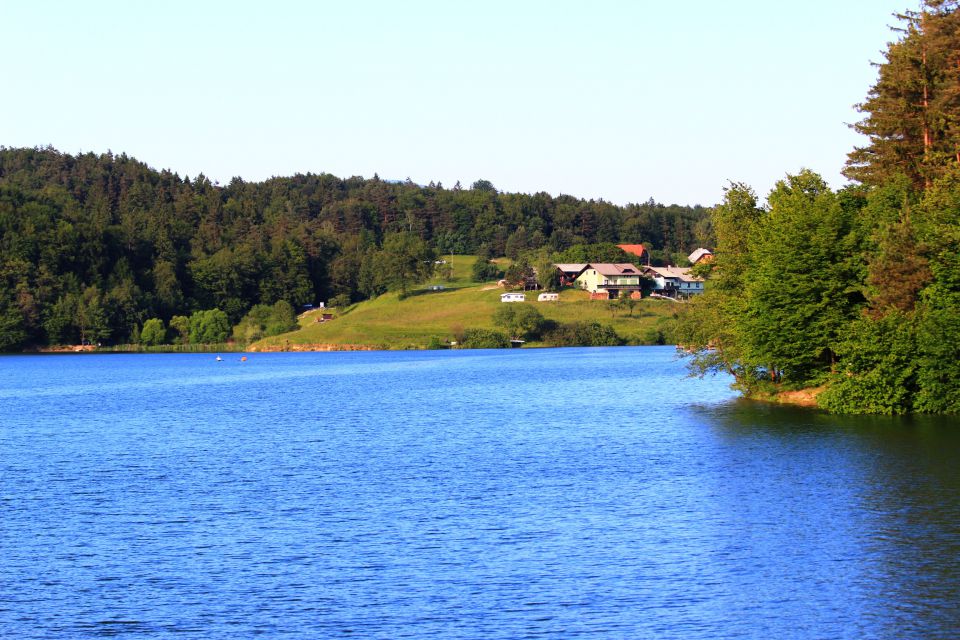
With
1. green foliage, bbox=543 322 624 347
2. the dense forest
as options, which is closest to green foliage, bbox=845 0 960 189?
the dense forest

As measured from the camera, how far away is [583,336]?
194250mm

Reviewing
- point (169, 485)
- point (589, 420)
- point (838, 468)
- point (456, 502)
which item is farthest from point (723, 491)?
point (589, 420)

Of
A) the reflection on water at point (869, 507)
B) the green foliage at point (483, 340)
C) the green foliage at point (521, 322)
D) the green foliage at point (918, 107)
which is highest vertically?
the green foliage at point (918, 107)

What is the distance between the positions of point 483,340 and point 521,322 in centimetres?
775

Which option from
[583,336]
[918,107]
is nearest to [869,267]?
[918,107]

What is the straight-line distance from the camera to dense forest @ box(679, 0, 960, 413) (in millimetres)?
60938

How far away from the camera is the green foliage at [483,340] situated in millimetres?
194000

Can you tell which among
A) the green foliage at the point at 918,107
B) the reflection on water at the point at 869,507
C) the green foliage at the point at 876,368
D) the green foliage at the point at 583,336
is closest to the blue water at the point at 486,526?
the reflection on water at the point at 869,507

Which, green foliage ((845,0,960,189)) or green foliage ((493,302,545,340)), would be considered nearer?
green foliage ((845,0,960,189))

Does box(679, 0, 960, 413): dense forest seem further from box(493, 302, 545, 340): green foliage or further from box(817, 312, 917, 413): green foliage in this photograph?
box(493, 302, 545, 340): green foliage

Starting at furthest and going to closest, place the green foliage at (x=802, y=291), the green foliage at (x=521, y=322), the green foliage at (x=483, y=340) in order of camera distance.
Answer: the green foliage at (x=521, y=322) < the green foliage at (x=483, y=340) < the green foliage at (x=802, y=291)

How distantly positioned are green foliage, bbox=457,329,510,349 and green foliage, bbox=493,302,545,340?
192 centimetres

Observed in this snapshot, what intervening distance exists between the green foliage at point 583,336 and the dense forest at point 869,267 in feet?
355

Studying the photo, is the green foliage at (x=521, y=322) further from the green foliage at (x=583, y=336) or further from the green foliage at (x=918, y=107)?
the green foliage at (x=918, y=107)
